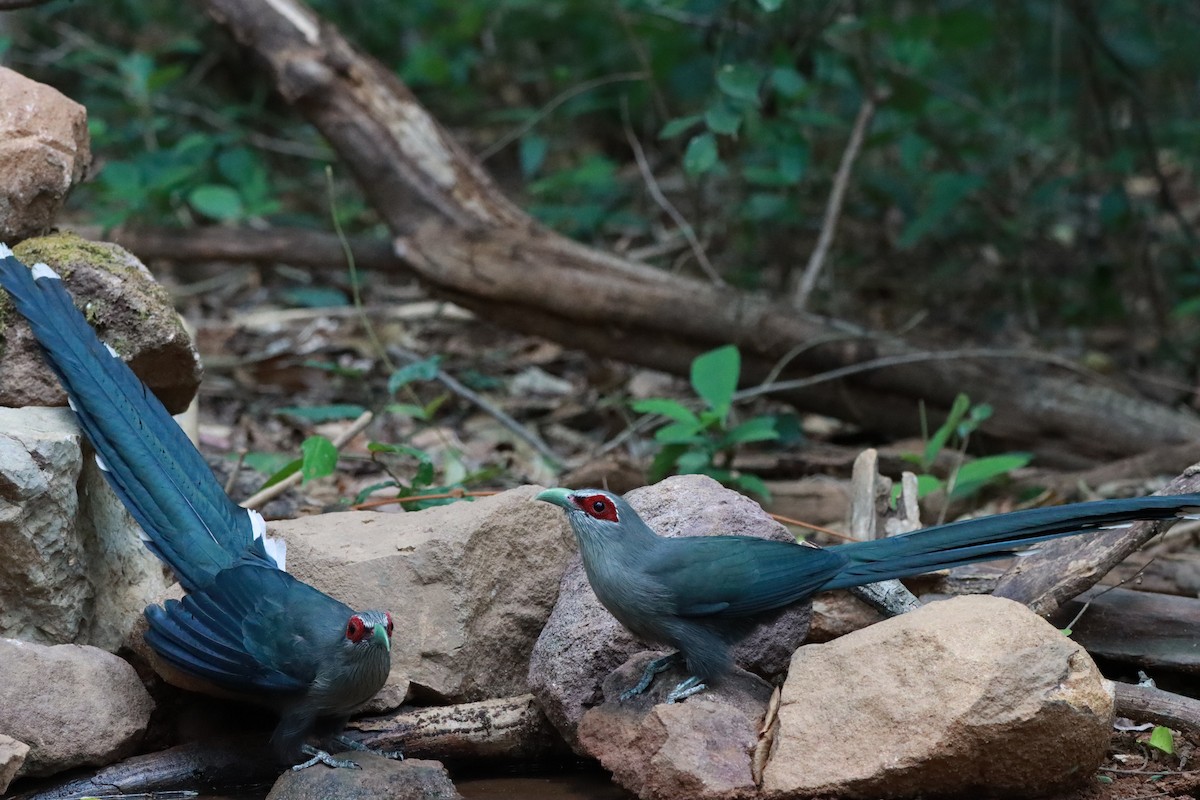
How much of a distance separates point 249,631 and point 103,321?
1005 millimetres

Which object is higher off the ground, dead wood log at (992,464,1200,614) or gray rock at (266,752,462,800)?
dead wood log at (992,464,1200,614)

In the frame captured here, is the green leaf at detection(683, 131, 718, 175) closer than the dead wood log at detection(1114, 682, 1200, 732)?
No

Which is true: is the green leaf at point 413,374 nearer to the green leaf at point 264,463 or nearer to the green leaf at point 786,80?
the green leaf at point 264,463

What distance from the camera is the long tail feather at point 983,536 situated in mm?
2760

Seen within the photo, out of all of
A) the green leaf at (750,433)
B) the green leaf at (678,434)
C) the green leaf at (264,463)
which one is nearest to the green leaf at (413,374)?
the green leaf at (264,463)

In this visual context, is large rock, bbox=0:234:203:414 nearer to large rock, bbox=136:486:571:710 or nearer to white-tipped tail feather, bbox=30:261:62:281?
white-tipped tail feather, bbox=30:261:62:281

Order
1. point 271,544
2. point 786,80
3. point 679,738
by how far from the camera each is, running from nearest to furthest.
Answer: point 679,738
point 271,544
point 786,80

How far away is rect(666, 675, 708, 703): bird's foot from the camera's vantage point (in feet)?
9.18

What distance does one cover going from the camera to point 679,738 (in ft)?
8.70

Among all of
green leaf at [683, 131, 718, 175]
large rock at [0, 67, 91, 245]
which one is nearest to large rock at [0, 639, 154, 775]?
large rock at [0, 67, 91, 245]

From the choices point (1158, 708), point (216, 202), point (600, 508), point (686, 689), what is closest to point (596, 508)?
point (600, 508)

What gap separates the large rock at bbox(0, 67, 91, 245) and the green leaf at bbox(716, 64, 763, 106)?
2.46m

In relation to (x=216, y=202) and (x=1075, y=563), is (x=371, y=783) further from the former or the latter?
(x=216, y=202)

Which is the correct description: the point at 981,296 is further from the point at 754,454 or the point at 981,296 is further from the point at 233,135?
the point at 233,135
